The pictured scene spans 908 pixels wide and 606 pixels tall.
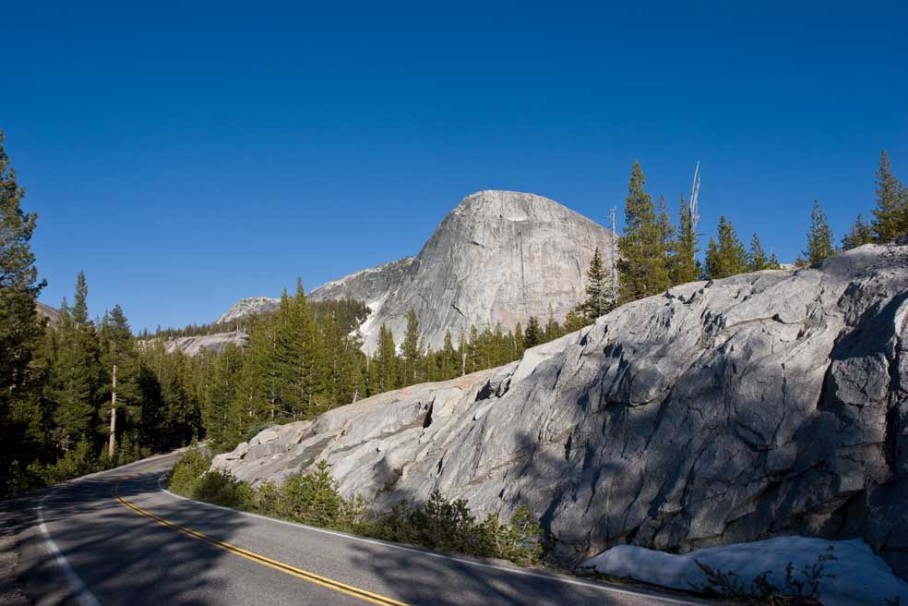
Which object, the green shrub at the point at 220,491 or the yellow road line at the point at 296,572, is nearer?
the yellow road line at the point at 296,572

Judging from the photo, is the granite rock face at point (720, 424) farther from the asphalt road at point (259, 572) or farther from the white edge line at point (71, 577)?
→ the white edge line at point (71, 577)

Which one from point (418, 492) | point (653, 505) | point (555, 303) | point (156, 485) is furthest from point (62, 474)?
point (555, 303)

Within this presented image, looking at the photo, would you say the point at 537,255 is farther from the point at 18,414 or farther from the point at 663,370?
the point at 663,370

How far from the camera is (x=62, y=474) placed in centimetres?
3741

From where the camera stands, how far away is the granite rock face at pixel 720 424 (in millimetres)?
8719

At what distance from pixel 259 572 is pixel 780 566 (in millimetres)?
8127

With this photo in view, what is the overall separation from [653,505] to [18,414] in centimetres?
4117

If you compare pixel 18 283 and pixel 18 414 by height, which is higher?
pixel 18 283

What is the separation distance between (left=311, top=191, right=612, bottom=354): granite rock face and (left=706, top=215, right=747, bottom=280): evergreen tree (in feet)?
193

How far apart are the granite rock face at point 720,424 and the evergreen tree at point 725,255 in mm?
33260

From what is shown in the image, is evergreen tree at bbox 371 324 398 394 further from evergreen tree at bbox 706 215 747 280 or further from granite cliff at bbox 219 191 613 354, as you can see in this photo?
evergreen tree at bbox 706 215 747 280

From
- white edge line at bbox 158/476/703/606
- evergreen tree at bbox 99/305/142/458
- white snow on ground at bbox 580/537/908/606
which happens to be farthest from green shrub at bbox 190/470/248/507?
evergreen tree at bbox 99/305/142/458

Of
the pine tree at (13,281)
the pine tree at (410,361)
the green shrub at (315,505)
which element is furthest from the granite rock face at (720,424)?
the pine tree at (410,361)

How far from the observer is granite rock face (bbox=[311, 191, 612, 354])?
11750cm
